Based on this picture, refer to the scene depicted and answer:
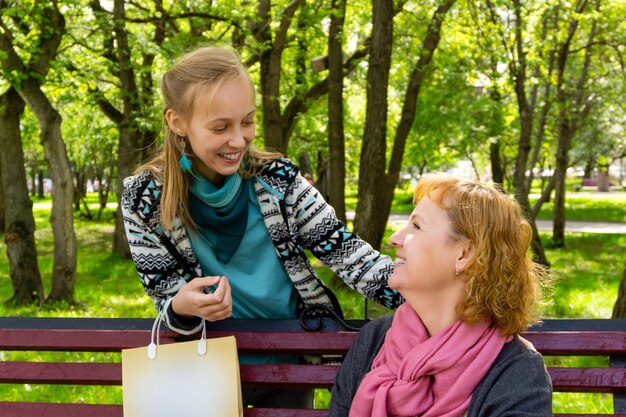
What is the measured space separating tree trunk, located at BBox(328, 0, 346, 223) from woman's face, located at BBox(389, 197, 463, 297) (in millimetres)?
9058

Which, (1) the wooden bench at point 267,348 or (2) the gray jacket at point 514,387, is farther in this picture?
(1) the wooden bench at point 267,348

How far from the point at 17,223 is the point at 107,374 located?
850cm

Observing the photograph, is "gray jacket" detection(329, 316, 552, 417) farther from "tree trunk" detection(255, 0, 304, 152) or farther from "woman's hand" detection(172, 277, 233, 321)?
"tree trunk" detection(255, 0, 304, 152)

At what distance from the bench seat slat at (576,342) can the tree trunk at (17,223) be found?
30.1ft

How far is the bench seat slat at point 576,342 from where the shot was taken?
276cm

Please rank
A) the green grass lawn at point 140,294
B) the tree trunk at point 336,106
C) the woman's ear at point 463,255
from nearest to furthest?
1. the woman's ear at point 463,255
2. the green grass lawn at point 140,294
3. the tree trunk at point 336,106

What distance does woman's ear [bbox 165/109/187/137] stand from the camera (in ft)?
8.95

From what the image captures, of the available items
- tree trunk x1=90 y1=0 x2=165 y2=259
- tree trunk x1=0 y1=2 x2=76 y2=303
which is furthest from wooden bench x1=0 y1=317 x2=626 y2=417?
tree trunk x1=0 y1=2 x2=76 y2=303

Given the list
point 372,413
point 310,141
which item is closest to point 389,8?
point 372,413

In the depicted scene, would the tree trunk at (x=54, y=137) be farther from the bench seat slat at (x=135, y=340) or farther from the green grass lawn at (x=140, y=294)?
the bench seat slat at (x=135, y=340)

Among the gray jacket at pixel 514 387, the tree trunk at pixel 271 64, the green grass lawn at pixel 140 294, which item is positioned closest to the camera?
the gray jacket at pixel 514 387

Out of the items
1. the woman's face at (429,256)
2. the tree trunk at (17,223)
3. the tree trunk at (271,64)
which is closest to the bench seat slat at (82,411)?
the woman's face at (429,256)

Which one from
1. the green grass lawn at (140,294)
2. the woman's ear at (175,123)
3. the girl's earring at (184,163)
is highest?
the woman's ear at (175,123)

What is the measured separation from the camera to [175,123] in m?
2.74
